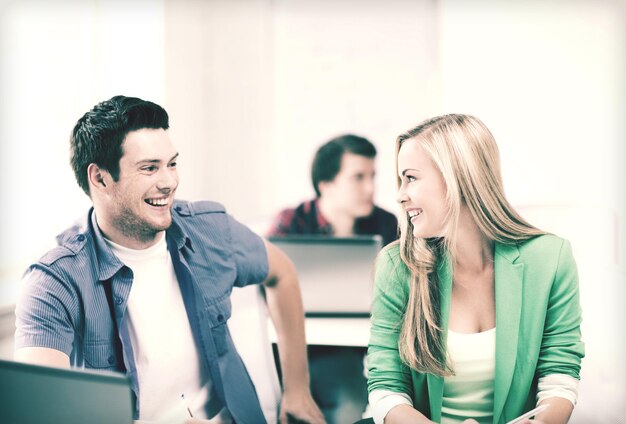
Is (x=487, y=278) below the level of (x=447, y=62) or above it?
below

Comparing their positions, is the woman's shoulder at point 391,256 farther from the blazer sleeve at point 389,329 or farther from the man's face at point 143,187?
the man's face at point 143,187

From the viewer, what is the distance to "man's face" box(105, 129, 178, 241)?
140 centimetres

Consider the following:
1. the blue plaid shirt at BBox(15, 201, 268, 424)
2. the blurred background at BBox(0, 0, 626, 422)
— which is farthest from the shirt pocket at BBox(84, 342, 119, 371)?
the blurred background at BBox(0, 0, 626, 422)

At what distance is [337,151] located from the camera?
2.96 m

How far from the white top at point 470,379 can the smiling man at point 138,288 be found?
492 millimetres

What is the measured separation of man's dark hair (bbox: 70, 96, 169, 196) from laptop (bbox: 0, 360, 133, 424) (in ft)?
1.72

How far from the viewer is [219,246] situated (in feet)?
5.24

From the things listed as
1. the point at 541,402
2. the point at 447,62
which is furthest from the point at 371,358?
the point at 447,62

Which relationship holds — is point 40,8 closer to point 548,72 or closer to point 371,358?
point 371,358

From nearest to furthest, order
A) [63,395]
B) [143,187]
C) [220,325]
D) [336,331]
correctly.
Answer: [63,395]
[143,187]
[220,325]
[336,331]

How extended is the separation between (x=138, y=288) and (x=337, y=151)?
5.45 ft

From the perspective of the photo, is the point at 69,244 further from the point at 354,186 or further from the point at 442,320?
the point at 354,186

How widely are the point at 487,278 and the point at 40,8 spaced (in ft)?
4.64

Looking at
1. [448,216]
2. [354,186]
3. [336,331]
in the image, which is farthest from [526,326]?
[354,186]
